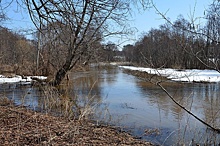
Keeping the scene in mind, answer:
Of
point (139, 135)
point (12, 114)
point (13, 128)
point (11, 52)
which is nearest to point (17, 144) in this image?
point (13, 128)

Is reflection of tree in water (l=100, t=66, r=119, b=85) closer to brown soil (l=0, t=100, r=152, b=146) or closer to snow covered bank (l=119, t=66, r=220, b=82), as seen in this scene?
snow covered bank (l=119, t=66, r=220, b=82)

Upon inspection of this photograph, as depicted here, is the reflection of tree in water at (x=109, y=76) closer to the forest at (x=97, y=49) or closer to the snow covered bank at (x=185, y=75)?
the forest at (x=97, y=49)

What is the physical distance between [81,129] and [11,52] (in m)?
25.1

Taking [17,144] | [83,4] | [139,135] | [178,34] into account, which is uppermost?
[83,4]

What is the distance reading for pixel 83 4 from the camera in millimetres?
4113

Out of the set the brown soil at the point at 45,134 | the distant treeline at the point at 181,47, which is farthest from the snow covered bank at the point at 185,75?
the brown soil at the point at 45,134

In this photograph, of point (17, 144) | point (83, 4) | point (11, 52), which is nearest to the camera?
point (17, 144)

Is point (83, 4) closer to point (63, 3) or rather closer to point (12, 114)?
point (63, 3)

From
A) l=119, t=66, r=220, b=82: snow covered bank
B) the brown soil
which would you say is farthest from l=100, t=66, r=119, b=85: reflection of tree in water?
the brown soil

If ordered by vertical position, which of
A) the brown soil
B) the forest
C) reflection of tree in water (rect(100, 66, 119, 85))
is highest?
the forest

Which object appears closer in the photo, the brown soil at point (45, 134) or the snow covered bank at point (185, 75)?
the brown soil at point (45, 134)

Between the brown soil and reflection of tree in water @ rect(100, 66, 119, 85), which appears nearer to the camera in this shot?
the brown soil

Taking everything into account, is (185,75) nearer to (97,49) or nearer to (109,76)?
(97,49)

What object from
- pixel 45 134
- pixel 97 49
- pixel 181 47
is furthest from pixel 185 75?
pixel 97 49
